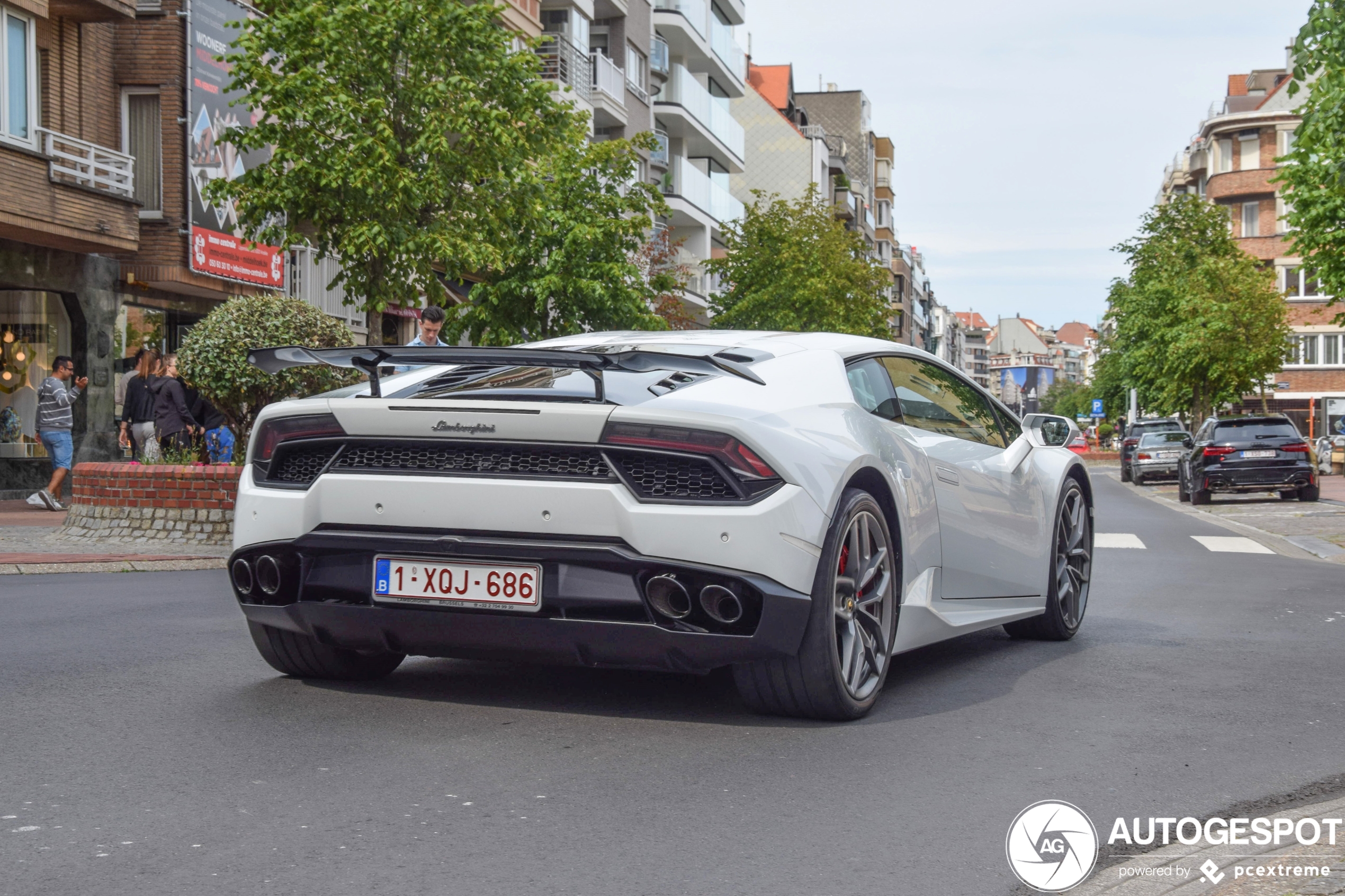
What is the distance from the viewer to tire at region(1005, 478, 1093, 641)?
297 inches

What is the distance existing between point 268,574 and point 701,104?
47.8 m

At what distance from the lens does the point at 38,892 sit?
3287 millimetres

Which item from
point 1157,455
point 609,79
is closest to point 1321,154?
point 1157,455

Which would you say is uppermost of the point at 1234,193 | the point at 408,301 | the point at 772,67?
the point at 772,67

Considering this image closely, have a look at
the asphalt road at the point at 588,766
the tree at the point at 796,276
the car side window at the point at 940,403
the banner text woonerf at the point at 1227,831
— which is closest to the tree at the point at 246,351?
the asphalt road at the point at 588,766

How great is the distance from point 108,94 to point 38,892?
22932mm

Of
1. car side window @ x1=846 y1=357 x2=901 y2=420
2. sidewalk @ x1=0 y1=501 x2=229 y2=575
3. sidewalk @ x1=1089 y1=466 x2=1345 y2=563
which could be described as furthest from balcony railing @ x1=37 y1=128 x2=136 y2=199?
car side window @ x1=846 y1=357 x2=901 y2=420

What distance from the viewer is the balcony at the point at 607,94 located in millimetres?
41844

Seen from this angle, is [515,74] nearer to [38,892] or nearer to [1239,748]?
[1239,748]

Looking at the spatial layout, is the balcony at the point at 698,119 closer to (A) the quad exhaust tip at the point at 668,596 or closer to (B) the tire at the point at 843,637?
(B) the tire at the point at 843,637

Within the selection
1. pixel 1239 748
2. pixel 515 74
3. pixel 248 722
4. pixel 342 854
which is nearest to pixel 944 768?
pixel 1239 748

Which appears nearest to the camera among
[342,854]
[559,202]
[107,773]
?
[342,854]

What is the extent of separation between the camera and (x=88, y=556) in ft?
38.7

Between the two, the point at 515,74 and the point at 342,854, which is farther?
the point at 515,74
